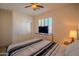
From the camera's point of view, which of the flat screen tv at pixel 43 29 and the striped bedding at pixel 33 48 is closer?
the striped bedding at pixel 33 48

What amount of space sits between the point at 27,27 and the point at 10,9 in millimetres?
315

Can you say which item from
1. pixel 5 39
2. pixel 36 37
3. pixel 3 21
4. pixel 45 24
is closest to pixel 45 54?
pixel 36 37

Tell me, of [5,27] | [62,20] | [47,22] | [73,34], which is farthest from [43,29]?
[5,27]

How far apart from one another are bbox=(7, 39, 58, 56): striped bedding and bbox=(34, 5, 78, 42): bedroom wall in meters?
0.13

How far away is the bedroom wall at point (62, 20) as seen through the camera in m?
2.01

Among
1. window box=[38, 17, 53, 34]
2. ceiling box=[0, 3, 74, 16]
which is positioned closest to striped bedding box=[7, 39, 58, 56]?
window box=[38, 17, 53, 34]

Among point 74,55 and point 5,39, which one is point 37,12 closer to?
point 5,39

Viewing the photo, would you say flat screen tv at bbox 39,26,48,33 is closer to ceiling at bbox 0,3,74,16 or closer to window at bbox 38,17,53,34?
window at bbox 38,17,53,34

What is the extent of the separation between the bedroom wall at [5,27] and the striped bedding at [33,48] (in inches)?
3.9

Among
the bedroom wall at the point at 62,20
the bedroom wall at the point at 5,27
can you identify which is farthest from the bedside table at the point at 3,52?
the bedroom wall at the point at 62,20

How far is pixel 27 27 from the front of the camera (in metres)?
2.06

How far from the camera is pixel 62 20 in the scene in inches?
80.7

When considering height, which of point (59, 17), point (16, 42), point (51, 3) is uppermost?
point (51, 3)

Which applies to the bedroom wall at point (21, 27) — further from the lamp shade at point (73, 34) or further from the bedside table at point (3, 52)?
the lamp shade at point (73, 34)
